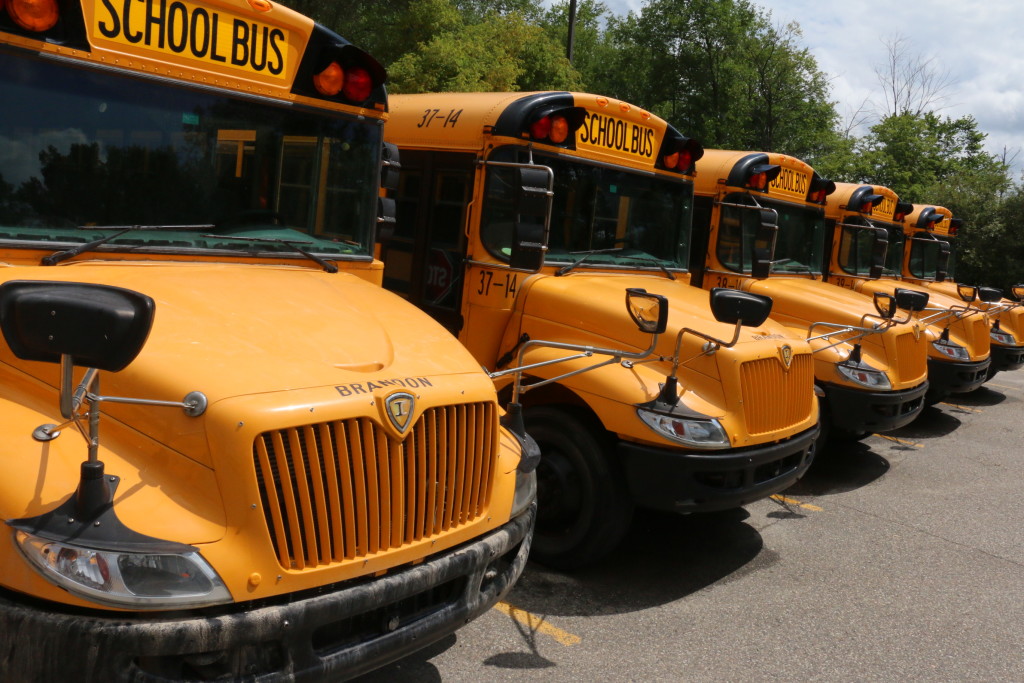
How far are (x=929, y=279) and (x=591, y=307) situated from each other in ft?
32.7

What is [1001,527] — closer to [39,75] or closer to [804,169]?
[804,169]

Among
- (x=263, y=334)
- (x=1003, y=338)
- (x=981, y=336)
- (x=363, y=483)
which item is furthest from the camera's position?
(x=1003, y=338)

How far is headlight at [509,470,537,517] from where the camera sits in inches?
128

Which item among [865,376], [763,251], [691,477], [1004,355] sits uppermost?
[763,251]

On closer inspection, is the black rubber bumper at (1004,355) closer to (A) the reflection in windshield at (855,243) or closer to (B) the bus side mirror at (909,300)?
(A) the reflection in windshield at (855,243)

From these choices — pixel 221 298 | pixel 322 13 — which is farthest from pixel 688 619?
pixel 322 13

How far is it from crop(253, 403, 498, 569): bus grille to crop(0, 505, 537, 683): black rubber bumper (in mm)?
125

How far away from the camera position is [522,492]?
3.32 m

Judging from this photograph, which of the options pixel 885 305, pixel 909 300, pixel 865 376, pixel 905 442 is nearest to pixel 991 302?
pixel 905 442

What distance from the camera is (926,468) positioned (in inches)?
314

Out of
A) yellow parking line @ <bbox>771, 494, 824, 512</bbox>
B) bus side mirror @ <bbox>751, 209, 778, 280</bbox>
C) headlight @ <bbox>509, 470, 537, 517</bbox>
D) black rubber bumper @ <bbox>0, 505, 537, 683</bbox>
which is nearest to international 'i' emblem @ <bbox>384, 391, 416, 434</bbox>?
black rubber bumper @ <bbox>0, 505, 537, 683</bbox>

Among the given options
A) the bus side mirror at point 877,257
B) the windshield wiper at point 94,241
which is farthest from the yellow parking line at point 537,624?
the bus side mirror at point 877,257

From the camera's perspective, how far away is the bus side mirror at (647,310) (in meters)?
4.25

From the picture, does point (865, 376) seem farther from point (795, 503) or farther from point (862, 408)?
point (795, 503)
